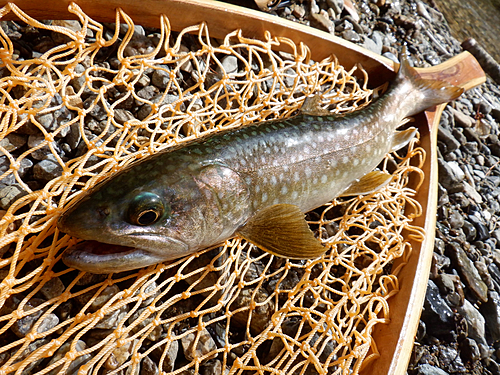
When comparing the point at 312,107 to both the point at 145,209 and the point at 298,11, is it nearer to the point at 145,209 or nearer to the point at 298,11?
the point at 145,209

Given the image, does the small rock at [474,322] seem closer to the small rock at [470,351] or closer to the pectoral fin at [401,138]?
the small rock at [470,351]

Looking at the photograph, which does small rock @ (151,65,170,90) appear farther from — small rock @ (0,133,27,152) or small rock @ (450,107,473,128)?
small rock @ (450,107,473,128)

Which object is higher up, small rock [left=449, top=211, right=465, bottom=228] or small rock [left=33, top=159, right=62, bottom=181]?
small rock [left=449, top=211, right=465, bottom=228]

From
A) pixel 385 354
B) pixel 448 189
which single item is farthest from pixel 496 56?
pixel 385 354

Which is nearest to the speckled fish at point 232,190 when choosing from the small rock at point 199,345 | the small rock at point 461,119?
the small rock at point 199,345

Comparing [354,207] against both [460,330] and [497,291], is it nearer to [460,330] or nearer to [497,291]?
[460,330]

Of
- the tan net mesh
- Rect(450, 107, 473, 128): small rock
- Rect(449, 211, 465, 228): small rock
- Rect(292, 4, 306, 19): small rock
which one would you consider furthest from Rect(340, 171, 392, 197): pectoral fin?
Rect(450, 107, 473, 128): small rock
